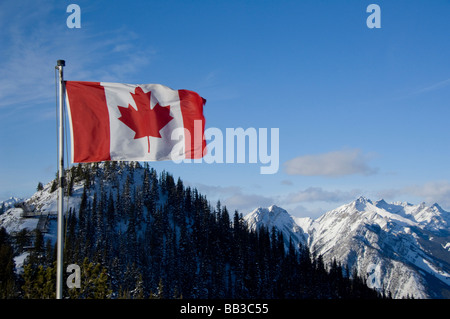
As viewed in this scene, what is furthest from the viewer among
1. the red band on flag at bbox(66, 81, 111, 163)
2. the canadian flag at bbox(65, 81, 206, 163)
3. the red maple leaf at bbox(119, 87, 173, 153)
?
the red maple leaf at bbox(119, 87, 173, 153)

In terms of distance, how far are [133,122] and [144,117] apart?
22.2 inches

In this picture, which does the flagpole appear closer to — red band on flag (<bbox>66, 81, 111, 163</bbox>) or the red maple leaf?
red band on flag (<bbox>66, 81, 111, 163</bbox>)

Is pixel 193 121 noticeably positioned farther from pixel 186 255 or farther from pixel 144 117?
pixel 186 255

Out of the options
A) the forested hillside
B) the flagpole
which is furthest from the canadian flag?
the forested hillside

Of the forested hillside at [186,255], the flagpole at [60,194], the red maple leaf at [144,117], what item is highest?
the red maple leaf at [144,117]

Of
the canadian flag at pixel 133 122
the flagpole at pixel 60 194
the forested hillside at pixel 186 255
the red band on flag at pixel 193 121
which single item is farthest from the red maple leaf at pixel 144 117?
the forested hillside at pixel 186 255

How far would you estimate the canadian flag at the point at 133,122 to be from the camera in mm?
16969

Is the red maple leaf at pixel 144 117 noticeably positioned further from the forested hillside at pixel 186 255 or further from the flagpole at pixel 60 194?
the forested hillside at pixel 186 255

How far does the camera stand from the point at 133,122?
18.0m

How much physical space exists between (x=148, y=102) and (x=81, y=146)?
3.42 meters

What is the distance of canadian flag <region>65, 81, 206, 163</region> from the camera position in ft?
55.7

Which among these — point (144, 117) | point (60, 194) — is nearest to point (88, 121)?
point (144, 117)
